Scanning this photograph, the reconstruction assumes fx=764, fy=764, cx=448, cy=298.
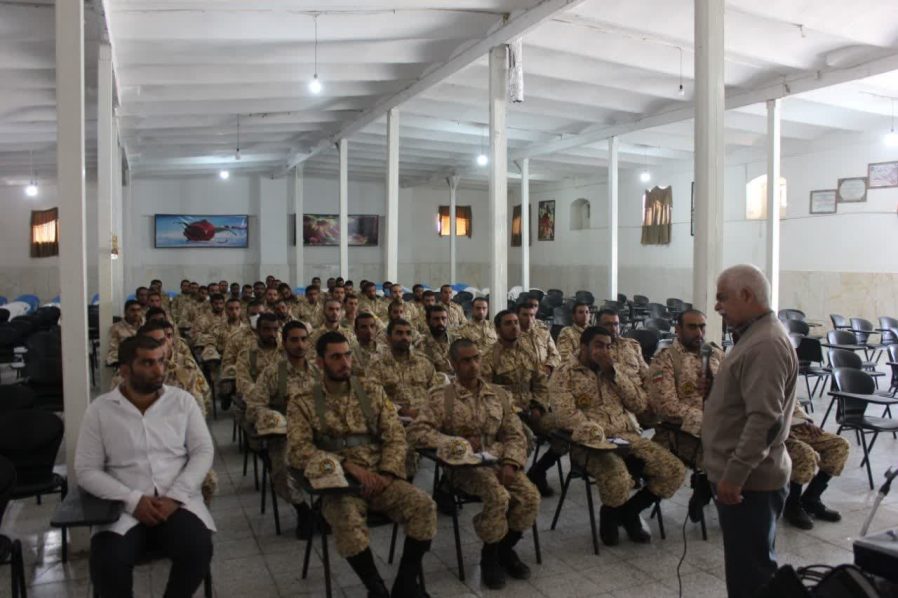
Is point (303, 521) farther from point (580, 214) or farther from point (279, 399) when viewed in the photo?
point (580, 214)

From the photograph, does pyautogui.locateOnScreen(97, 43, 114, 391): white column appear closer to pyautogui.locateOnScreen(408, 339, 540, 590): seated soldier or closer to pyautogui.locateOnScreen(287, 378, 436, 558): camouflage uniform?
pyautogui.locateOnScreen(287, 378, 436, 558): camouflage uniform

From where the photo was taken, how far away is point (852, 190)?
534 inches

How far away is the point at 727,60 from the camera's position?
1002 centimetres

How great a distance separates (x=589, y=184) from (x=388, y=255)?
1010 cm

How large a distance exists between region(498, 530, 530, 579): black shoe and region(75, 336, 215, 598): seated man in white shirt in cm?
152

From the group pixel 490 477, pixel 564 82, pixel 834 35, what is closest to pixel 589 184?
pixel 564 82

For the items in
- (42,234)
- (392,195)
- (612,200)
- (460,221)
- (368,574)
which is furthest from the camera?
(460,221)

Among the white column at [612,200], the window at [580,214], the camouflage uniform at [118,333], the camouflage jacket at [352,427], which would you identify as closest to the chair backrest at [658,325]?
the white column at [612,200]

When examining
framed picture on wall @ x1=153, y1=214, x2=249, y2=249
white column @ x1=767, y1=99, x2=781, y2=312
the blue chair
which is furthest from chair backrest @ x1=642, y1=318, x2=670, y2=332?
framed picture on wall @ x1=153, y1=214, x2=249, y2=249

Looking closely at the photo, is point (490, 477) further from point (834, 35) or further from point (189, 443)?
point (834, 35)

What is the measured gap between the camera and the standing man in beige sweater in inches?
107

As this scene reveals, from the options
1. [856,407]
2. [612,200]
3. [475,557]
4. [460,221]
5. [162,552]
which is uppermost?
[460,221]

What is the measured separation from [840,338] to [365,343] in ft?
19.8

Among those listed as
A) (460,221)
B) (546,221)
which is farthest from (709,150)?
(460,221)
